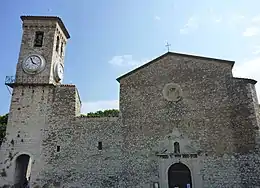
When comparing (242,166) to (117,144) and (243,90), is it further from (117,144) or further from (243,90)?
(117,144)

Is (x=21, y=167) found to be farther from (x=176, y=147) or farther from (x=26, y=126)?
(x=176, y=147)

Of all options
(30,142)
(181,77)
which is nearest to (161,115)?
(181,77)

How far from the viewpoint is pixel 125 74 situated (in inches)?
656

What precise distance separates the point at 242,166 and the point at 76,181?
9.40 metres

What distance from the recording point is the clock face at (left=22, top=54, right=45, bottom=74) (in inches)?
657

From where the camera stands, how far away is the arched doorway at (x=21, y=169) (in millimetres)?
14726

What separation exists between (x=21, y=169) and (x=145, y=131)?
843 centimetres

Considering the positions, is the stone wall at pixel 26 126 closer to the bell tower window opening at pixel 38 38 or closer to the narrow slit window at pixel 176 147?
the bell tower window opening at pixel 38 38

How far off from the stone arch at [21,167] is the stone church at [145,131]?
0.19ft

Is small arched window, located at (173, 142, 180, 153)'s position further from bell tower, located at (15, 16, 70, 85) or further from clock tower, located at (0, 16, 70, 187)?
bell tower, located at (15, 16, 70, 85)

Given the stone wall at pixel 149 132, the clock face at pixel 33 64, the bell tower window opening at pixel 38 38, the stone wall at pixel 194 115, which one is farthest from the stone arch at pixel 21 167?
the bell tower window opening at pixel 38 38

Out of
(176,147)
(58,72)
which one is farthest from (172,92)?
(58,72)

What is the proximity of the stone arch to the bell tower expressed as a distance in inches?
193

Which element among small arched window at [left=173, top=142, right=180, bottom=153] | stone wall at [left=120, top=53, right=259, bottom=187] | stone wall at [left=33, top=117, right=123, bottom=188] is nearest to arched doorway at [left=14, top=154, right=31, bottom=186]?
stone wall at [left=33, top=117, right=123, bottom=188]
